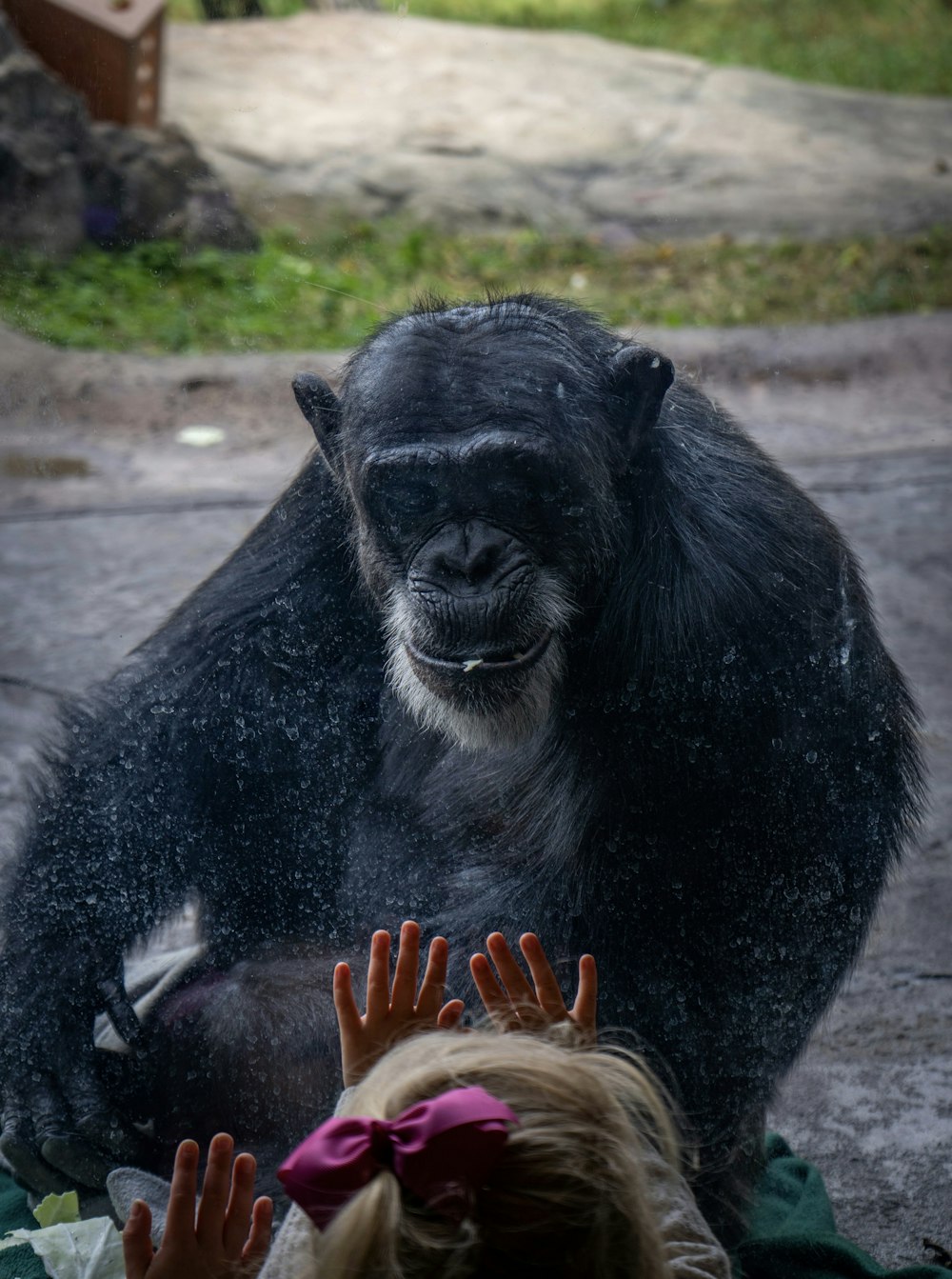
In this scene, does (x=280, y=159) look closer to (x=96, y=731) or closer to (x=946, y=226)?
(x=946, y=226)

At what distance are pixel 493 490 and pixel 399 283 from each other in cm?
234

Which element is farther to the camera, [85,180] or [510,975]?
[85,180]

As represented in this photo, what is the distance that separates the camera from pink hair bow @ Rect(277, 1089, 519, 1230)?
144cm

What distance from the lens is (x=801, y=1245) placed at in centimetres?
239

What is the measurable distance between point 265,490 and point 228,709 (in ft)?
9.17

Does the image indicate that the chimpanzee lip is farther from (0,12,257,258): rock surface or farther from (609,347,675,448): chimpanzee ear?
(0,12,257,258): rock surface

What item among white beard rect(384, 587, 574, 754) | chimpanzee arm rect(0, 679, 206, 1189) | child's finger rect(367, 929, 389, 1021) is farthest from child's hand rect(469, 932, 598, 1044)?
chimpanzee arm rect(0, 679, 206, 1189)

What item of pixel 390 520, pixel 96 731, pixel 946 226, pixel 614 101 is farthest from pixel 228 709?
pixel 614 101

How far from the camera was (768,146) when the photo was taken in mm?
8820

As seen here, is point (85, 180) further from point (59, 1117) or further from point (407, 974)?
point (407, 974)

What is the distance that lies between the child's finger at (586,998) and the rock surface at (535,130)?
5.37 meters

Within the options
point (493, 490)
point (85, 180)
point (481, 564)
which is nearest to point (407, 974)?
point (481, 564)

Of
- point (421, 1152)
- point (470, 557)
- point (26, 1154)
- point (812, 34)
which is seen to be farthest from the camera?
point (812, 34)

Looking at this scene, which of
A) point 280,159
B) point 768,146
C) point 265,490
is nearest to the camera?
point 265,490
